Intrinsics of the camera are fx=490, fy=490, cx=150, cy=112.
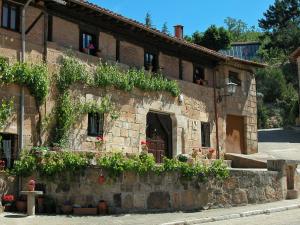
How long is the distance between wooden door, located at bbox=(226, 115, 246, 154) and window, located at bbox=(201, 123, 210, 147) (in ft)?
5.39

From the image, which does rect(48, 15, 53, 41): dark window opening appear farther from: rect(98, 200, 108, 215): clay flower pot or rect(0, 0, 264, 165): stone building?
rect(98, 200, 108, 215): clay flower pot

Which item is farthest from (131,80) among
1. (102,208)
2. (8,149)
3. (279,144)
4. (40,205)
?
(279,144)

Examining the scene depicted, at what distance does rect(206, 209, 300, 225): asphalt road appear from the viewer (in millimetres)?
12005

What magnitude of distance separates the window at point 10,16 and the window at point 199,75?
9.76 metres

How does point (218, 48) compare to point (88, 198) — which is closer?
point (88, 198)

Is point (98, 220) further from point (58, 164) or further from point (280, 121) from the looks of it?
point (280, 121)

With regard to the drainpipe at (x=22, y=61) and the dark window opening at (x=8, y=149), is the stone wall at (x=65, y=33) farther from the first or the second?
the dark window opening at (x=8, y=149)

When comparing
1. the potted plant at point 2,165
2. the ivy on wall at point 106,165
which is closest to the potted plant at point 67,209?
the ivy on wall at point 106,165

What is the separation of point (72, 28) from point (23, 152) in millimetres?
5036

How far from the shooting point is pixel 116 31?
19.0m

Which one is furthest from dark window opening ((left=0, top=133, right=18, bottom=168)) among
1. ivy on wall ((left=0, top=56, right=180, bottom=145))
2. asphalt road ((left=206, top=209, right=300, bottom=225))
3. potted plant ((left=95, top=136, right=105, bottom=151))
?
asphalt road ((left=206, top=209, right=300, bottom=225))

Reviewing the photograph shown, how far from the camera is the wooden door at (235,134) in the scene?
2434 centimetres

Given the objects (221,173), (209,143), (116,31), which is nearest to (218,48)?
(209,143)

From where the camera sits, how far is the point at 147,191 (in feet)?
45.6
